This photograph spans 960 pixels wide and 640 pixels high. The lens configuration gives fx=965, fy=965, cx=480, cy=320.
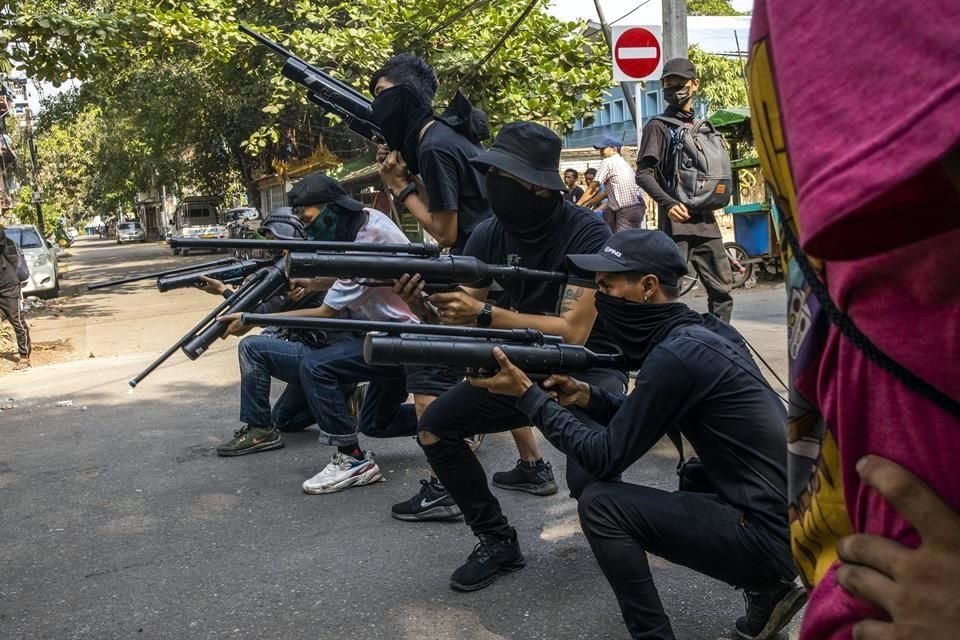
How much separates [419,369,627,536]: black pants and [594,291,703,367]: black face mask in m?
0.63

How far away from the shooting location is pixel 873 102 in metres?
0.66

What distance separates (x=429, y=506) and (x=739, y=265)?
876 centimetres

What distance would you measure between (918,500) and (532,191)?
2989mm

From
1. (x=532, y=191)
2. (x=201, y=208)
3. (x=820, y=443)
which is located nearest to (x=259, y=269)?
(x=532, y=191)

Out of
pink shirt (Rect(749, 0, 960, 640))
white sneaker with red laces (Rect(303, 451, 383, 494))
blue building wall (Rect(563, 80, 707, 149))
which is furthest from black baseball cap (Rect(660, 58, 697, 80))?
blue building wall (Rect(563, 80, 707, 149))

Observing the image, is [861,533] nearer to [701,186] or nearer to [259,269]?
[259,269]

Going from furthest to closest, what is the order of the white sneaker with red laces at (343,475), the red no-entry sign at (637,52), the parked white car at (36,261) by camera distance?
the parked white car at (36,261) → the red no-entry sign at (637,52) → the white sneaker with red laces at (343,475)

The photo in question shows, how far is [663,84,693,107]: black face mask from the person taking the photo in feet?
20.2

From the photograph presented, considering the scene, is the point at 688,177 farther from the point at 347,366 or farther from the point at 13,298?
the point at 13,298

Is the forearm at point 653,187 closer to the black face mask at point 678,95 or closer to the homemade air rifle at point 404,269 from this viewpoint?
the black face mask at point 678,95

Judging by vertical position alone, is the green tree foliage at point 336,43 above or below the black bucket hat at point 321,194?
above

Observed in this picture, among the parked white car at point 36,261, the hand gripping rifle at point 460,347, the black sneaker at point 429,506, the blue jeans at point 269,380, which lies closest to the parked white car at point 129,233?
the parked white car at point 36,261

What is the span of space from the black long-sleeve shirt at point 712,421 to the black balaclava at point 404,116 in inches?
87.0

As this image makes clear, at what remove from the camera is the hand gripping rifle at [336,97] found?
208 inches
